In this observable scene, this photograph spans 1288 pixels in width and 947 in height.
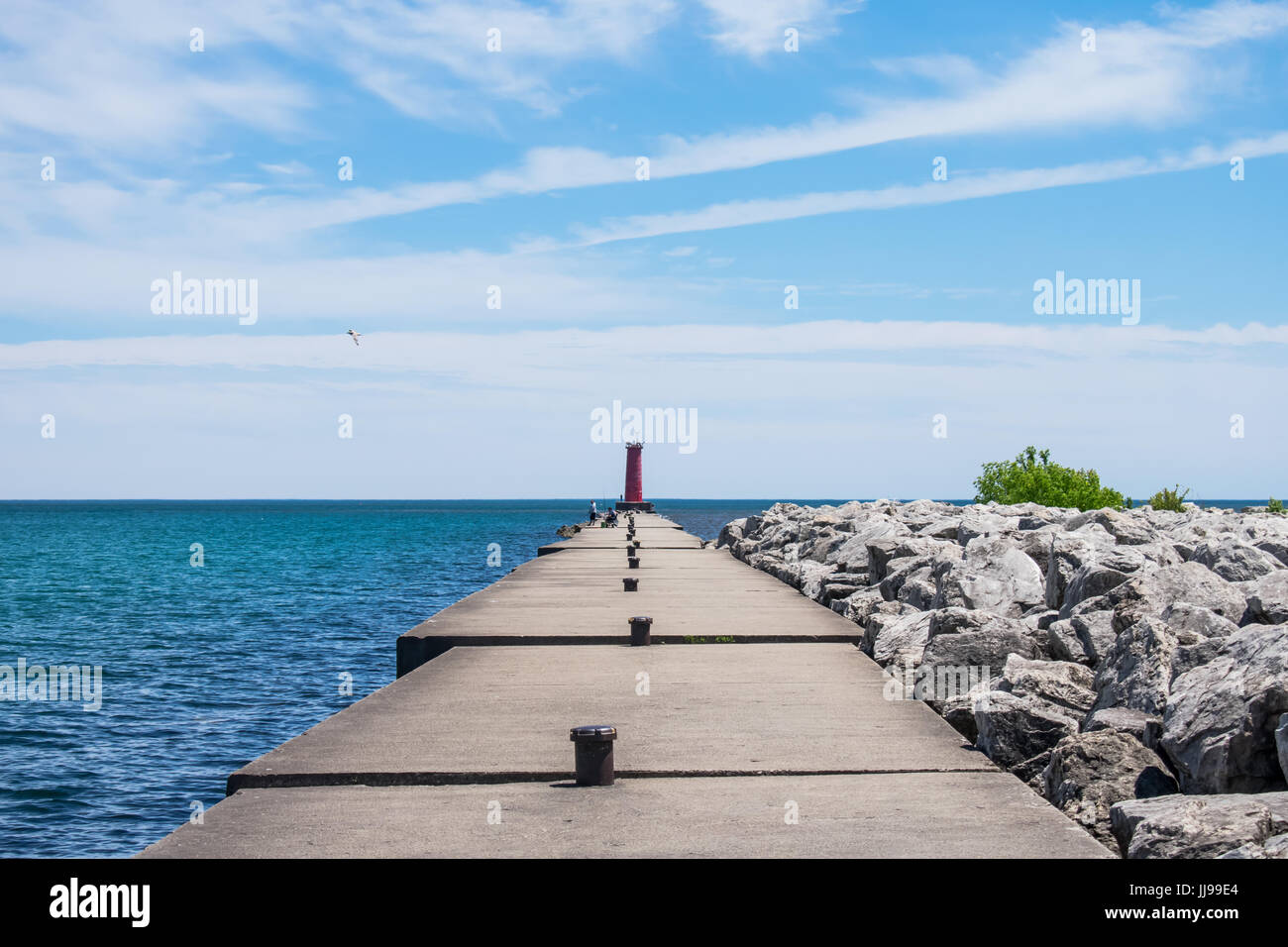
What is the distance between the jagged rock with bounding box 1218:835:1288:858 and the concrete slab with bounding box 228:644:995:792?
1961 millimetres

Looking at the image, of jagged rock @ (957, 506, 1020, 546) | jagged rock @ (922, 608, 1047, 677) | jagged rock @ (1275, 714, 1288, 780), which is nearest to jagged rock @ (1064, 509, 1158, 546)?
jagged rock @ (957, 506, 1020, 546)

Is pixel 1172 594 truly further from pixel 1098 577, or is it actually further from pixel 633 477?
pixel 633 477

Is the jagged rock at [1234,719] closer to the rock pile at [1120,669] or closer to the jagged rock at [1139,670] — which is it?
the rock pile at [1120,669]

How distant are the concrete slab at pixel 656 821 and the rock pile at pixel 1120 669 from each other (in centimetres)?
30

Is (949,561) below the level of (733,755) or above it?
above


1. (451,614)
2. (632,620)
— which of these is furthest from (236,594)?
(632,620)

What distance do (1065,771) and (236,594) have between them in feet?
99.1

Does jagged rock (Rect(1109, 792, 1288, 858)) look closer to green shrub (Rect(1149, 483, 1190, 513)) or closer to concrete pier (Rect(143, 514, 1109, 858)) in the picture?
concrete pier (Rect(143, 514, 1109, 858))

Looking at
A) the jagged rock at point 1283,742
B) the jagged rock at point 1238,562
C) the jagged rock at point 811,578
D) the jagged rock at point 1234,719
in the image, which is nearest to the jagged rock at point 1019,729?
the jagged rock at point 1234,719

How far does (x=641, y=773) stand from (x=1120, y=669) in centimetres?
258

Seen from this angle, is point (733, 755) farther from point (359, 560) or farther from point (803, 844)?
point (359, 560)

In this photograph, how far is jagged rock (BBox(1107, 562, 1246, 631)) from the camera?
7.04 meters
